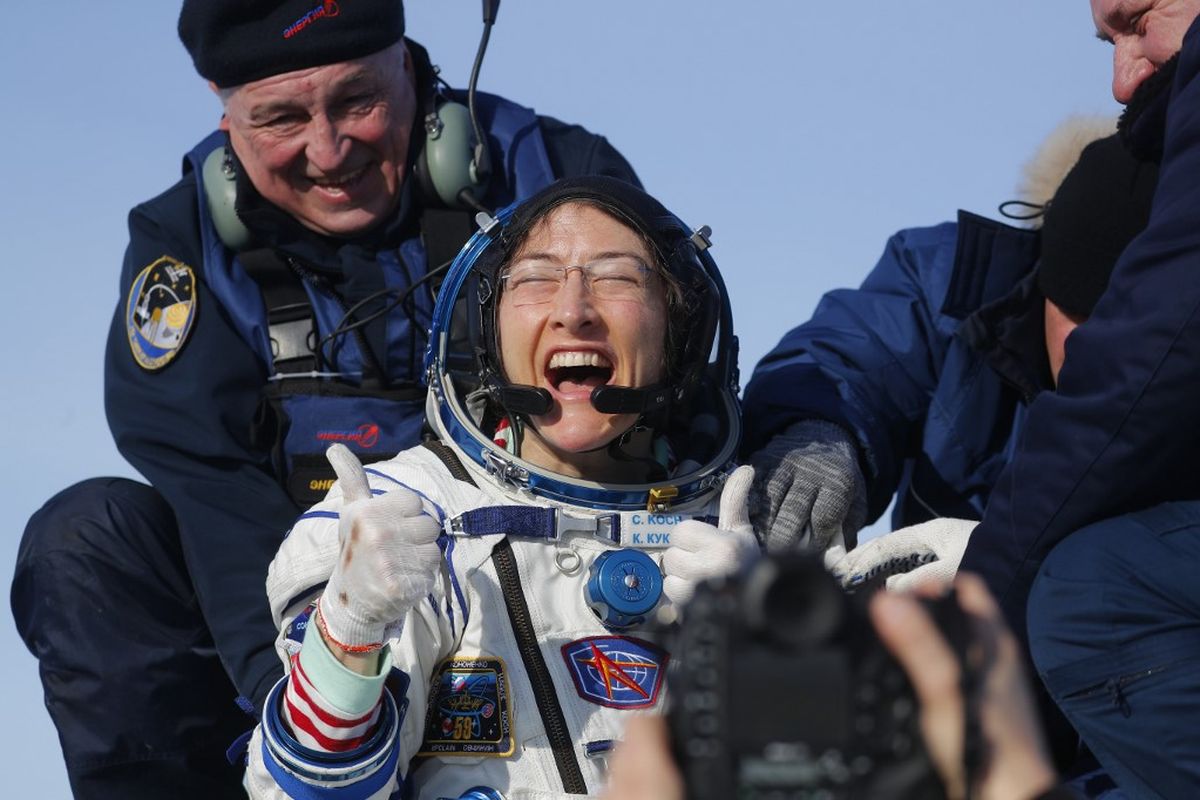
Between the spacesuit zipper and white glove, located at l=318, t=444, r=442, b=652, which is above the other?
white glove, located at l=318, t=444, r=442, b=652

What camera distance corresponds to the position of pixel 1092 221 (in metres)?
4.09

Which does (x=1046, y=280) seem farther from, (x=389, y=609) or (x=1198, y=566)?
(x=389, y=609)

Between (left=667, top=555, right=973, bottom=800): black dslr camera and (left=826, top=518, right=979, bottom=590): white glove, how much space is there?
200cm

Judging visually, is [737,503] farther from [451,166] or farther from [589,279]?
[451,166]

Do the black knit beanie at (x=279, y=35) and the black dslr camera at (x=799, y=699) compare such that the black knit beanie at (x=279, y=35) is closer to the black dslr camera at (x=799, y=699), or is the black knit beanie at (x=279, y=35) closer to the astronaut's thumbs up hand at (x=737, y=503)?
the astronaut's thumbs up hand at (x=737, y=503)

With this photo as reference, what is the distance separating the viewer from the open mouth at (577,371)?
3271mm

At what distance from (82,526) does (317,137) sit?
115 cm

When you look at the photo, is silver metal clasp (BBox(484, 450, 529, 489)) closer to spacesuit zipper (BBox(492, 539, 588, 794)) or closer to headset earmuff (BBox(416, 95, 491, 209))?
spacesuit zipper (BBox(492, 539, 588, 794))

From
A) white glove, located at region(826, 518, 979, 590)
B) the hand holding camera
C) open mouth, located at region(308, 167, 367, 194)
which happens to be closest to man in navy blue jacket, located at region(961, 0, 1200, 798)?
white glove, located at region(826, 518, 979, 590)

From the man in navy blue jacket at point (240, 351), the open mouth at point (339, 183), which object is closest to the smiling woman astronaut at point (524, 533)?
the man in navy blue jacket at point (240, 351)

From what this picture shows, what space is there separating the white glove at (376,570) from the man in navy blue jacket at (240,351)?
A: 1289mm

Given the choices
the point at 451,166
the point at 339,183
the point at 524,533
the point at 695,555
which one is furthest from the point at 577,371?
the point at 339,183

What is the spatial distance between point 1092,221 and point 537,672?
1.87 metres

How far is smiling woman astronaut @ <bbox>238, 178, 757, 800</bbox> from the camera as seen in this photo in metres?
2.73
